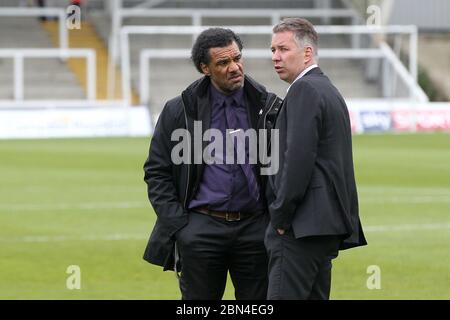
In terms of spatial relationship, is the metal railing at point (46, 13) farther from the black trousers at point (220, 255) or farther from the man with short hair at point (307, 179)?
the man with short hair at point (307, 179)

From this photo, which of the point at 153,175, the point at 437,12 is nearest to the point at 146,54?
the point at 437,12

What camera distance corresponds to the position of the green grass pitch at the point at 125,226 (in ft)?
39.4

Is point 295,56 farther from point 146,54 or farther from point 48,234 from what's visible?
point 146,54

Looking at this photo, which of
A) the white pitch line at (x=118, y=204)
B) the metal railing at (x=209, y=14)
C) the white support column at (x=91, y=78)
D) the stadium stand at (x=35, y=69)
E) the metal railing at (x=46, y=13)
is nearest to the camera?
the white pitch line at (x=118, y=204)

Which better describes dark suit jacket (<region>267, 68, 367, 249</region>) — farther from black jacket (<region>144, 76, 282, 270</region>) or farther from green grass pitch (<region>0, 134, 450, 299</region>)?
green grass pitch (<region>0, 134, 450, 299</region>)

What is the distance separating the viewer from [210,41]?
7680mm

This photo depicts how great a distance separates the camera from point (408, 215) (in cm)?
1783

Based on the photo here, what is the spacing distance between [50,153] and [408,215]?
13.3m

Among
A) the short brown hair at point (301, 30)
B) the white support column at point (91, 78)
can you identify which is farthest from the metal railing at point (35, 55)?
the short brown hair at point (301, 30)

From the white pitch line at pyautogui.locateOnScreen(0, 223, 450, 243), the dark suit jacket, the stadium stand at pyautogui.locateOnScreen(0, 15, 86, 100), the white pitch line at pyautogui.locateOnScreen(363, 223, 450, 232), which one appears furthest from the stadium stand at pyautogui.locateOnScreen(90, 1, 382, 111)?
the dark suit jacket

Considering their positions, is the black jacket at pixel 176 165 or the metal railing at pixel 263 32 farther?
the metal railing at pixel 263 32

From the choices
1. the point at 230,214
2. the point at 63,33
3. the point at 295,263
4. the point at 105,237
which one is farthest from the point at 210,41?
the point at 63,33

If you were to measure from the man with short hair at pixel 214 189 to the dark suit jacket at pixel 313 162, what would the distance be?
530 millimetres

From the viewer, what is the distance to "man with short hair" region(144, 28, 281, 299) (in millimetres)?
7648
